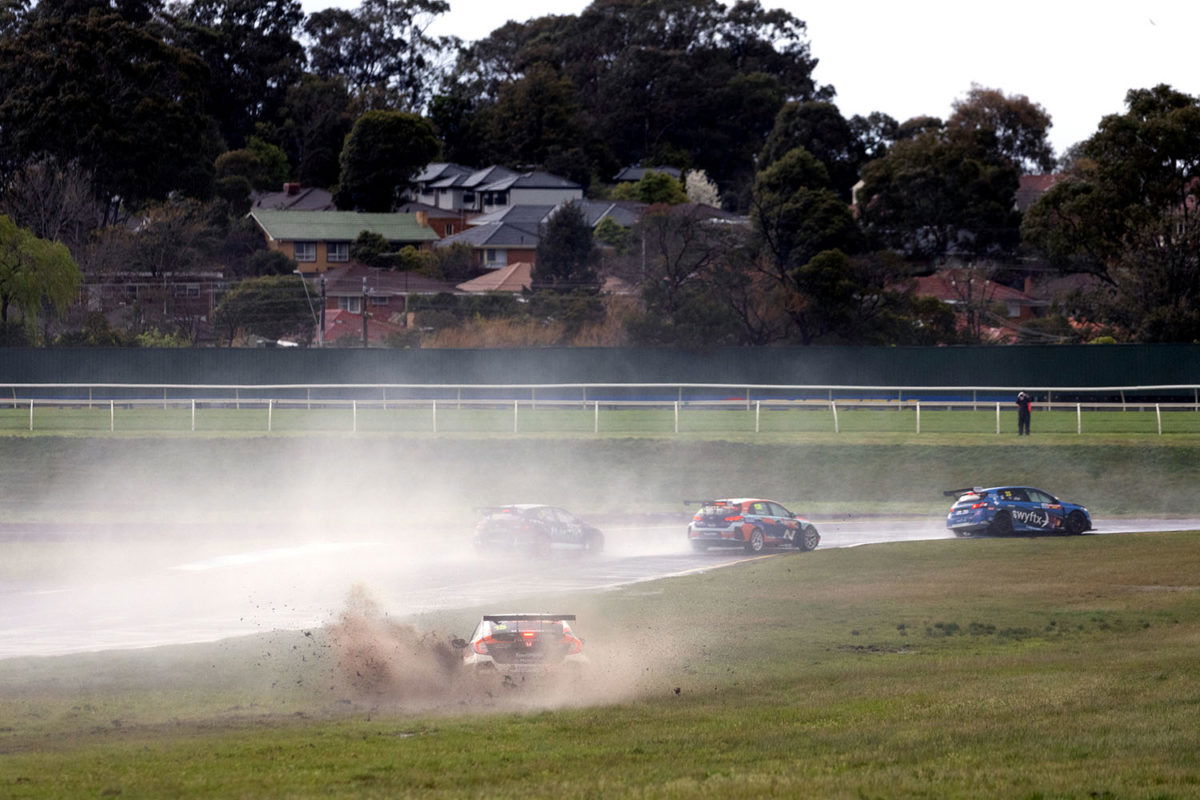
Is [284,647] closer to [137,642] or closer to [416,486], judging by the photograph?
[137,642]

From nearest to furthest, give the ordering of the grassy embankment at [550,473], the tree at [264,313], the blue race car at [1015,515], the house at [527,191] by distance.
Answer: the blue race car at [1015,515]
the grassy embankment at [550,473]
the tree at [264,313]
the house at [527,191]

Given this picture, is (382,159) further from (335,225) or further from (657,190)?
(657,190)

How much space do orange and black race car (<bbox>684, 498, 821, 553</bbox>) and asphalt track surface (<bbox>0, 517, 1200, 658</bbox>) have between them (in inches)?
13.2

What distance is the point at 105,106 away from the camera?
333 feet

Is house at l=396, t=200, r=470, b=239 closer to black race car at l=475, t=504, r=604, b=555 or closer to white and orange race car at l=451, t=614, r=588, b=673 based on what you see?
black race car at l=475, t=504, r=604, b=555

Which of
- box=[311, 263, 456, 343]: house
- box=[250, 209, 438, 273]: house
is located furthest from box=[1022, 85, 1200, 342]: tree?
box=[250, 209, 438, 273]: house

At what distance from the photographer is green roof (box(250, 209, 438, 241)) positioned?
4993 inches

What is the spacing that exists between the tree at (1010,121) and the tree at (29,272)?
86217 millimetres

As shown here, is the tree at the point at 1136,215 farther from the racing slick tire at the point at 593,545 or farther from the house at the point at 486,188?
the house at the point at 486,188

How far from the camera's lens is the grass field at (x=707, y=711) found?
38.5 feet

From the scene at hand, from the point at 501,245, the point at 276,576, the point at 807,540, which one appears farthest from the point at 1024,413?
the point at 501,245

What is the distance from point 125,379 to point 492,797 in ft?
206

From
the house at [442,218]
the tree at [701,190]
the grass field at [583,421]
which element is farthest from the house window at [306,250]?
the grass field at [583,421]

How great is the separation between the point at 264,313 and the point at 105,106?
21.9 metres
